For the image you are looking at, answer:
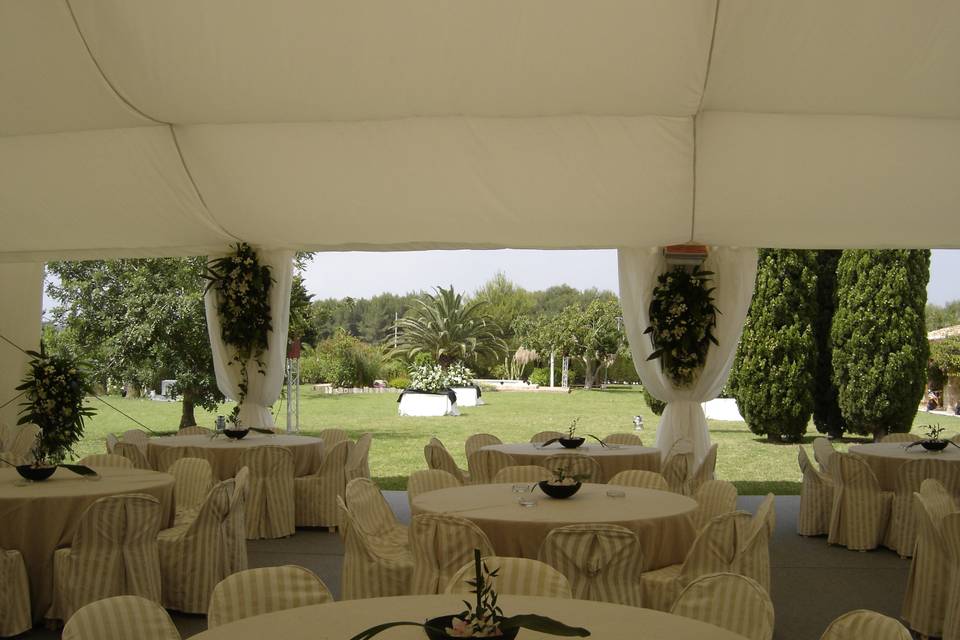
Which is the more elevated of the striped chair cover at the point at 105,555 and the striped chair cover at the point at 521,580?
the striped chair cover at the point at 521,580

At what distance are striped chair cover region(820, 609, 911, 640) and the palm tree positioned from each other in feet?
84.6

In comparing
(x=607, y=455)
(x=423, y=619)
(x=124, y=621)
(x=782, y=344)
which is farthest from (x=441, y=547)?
(x=782, y=344)

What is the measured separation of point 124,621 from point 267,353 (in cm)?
768

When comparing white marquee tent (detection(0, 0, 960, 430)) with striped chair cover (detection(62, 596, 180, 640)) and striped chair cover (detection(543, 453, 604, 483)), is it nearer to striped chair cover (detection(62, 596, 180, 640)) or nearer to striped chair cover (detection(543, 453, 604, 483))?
striped chair cover (detection(543, 453, 604, 483))

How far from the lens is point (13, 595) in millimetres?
5141

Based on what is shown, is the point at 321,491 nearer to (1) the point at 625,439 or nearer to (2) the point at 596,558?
(1) the point at 625,439

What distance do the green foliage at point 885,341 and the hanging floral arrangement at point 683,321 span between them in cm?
663

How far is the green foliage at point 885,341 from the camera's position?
1494 centimetres

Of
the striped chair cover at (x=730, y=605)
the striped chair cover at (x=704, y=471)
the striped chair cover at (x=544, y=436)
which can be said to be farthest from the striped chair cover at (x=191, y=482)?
the striped chair cover at (x=730, y=605)

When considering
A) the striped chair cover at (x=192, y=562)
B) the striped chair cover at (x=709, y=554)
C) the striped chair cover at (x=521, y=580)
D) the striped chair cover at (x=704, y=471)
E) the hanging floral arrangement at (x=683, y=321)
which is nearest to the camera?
the striped chair cover at (x=521, y=580)

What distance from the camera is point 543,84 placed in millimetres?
7160

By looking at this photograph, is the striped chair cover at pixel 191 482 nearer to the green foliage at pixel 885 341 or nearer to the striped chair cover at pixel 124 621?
the striped chair cover at pixel 124 621

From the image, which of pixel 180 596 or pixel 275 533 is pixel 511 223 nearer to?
pixel 275 533

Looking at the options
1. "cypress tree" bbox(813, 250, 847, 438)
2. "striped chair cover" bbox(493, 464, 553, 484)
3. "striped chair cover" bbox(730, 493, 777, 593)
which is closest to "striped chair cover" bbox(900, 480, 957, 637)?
"striped chair cover" bbox(730, 493, 777, 593)
